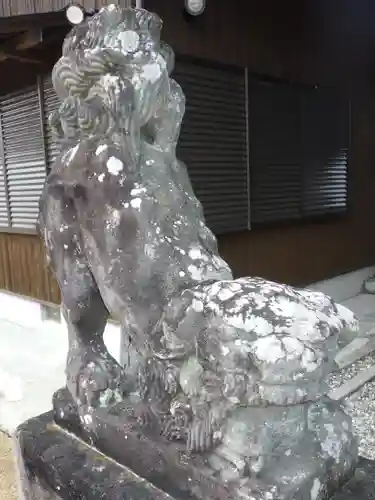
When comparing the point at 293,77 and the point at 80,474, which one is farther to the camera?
the point at 293,77

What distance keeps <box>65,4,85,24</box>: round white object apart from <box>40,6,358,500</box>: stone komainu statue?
1.37 meters

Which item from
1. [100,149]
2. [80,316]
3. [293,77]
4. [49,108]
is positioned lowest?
[80,316]

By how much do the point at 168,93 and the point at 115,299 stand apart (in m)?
0.45

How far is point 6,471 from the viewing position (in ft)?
6.98

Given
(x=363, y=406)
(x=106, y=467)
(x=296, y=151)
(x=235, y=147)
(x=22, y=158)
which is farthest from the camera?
(x=296, y=151)

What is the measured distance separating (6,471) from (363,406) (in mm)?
1681

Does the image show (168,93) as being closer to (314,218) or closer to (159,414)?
(159,414)

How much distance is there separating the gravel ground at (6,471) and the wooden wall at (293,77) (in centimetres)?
137

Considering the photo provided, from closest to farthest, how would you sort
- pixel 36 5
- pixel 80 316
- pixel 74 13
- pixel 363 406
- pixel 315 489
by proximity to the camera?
pixel 315 489
pixel 80 316
pixel 74 13
pixel 363 406
pixel 36 5

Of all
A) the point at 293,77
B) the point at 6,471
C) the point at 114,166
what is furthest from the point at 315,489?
the point at 293,77

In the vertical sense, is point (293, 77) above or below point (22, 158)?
above

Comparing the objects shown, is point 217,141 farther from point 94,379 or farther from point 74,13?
point 94,379

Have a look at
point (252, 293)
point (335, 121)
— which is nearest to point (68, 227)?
point (252, 293)

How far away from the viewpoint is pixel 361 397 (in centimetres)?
266
